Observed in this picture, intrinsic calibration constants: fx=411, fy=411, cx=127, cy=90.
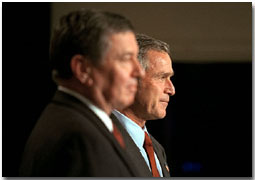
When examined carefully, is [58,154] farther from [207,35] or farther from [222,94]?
[222,94]

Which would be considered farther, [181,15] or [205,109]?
[205,109]

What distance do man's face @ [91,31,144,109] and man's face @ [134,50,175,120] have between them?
1.89 ft

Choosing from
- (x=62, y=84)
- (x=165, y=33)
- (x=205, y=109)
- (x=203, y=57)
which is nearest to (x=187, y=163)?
(x=205, y=109)

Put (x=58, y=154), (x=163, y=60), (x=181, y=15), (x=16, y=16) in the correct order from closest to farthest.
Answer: (x=58, y=154), (x=163, y=60), (x=16, y=16), (x=181, y=15)

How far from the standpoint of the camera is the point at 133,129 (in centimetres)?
144

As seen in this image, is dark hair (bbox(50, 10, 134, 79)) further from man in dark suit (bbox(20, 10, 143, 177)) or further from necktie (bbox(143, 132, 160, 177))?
necktie (bbox(143, 132, 160, 177))

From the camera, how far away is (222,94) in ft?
8.23

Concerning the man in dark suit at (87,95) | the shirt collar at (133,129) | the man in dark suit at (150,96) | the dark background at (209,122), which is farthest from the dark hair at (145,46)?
the dark background at (209,122)

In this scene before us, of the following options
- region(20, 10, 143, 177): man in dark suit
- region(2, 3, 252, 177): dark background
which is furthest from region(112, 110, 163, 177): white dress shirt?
region(2, 3, 252, 177): dark background

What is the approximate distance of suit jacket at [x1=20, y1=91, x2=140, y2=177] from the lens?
83 centimetres

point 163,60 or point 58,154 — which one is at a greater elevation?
point 163,60

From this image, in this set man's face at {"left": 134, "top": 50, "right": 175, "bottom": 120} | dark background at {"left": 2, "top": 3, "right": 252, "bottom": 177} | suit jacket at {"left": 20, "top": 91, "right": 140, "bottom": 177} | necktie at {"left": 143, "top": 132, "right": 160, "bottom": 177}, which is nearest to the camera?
suit jacket at {"left": 20, "top": 91, "right": 140, "bottom": 177}

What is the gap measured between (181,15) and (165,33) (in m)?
0.14

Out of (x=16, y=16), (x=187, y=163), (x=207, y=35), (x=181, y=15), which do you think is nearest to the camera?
(x=16, y=16)
